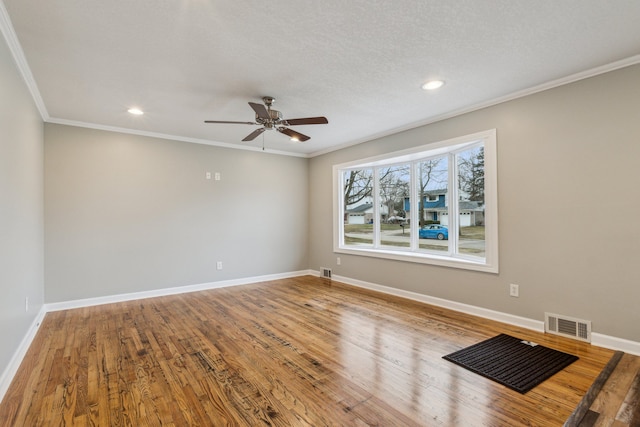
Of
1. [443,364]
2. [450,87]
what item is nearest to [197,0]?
[450,87]

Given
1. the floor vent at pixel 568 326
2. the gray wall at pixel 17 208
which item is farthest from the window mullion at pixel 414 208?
the gray wall at pixel 17 208

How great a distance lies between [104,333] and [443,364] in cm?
336

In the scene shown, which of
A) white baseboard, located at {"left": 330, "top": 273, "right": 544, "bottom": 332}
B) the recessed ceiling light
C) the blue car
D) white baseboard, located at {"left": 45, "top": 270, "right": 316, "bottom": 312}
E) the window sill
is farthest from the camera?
the blue car

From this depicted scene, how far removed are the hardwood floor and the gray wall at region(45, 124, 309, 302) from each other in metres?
0.79

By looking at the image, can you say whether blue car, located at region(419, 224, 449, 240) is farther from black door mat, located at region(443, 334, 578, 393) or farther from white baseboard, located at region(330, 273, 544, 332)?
black door mat, located at region(443, 334, 578, 393)

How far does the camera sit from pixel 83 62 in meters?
2.60

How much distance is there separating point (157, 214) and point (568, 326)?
5354mm

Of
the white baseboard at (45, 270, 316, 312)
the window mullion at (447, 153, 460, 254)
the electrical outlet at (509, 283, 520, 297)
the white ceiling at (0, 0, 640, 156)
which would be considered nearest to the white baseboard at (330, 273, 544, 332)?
the electrical outlet at (509, 283, 520, 297)

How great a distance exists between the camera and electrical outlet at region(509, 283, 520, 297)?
3.29 metres

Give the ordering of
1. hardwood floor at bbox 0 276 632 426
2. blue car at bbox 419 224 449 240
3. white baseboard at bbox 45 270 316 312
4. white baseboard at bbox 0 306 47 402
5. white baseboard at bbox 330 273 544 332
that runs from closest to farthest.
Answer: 1. hardwood floor at bbox 0 276 632 426
2. white baseboard at bbox 0 306 47 402
3. white baseboard at bbox 330 273 544 332
4. white baseboard at bbox 45 270 316 312
5. blue car at bbox 419 224 449 240

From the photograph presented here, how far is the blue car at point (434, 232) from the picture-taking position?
445cm

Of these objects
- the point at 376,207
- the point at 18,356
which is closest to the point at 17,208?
the point at 18,356

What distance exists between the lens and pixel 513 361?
2.49 m

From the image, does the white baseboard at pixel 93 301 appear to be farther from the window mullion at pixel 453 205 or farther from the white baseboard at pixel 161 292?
the window mullion at pixel 453 205
